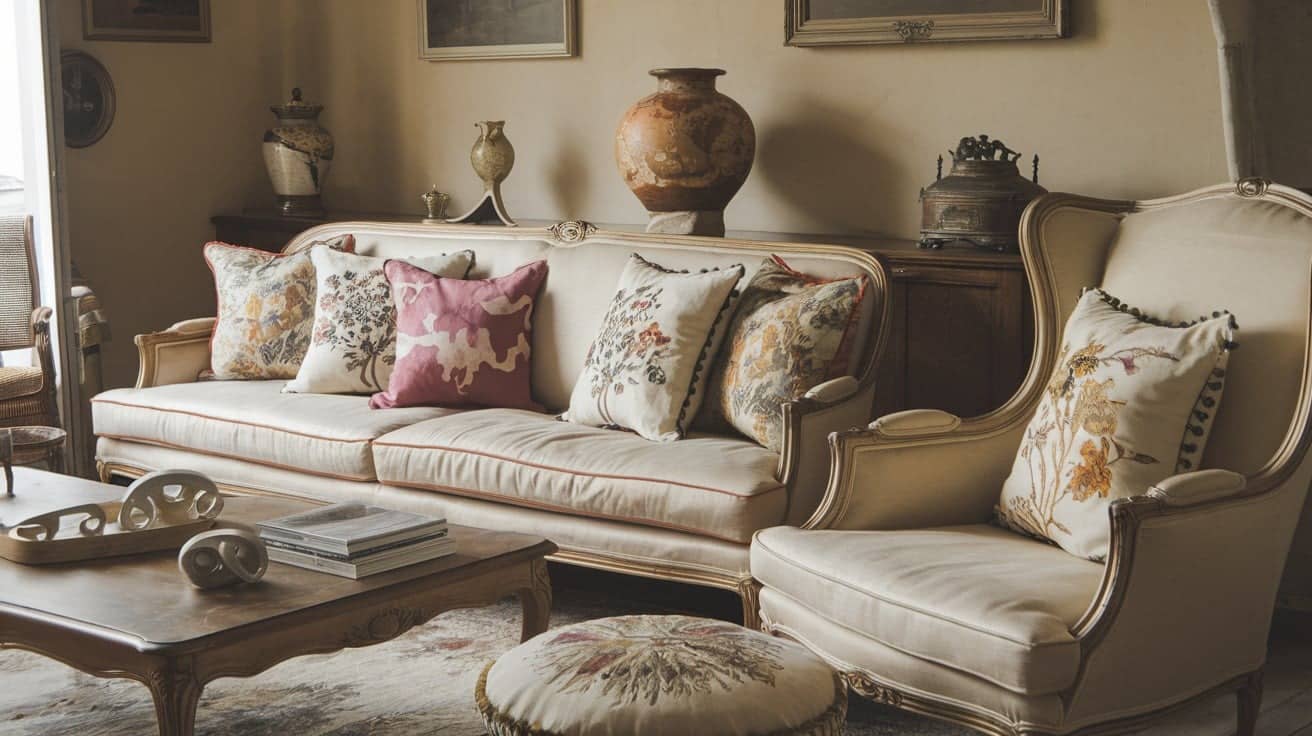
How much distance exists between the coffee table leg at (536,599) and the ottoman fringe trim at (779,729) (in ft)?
2.18

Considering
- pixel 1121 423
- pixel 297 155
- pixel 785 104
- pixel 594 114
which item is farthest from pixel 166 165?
pixel 1121 423

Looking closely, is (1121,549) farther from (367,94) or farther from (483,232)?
(367,94)

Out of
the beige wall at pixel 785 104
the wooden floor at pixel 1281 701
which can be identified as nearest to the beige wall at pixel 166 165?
the beige wall at pixel 785 104

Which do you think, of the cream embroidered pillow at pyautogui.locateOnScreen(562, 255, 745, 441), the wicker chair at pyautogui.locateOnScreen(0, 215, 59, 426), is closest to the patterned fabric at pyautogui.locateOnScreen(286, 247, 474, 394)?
the cream embroidered pillow at pyautogui.locateOnScreen(562, 255, 745, 441)

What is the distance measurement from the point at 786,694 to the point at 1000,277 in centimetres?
171

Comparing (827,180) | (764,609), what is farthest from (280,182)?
(764,609)

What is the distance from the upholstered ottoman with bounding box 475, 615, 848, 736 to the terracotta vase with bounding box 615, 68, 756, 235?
2.09m

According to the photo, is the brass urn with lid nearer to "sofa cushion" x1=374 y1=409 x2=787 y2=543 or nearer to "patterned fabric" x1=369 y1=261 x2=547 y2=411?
"sofa cushion" x1=374 y1=409 x2=787 y2=543

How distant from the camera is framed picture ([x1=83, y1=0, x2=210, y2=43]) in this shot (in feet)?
16.7

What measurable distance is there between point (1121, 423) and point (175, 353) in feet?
9.60

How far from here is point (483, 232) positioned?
14.1 ft

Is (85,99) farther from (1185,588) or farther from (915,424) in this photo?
(1185,588)

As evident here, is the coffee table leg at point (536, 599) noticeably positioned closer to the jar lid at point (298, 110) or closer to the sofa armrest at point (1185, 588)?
the sofa armrest at point (1185, 588)

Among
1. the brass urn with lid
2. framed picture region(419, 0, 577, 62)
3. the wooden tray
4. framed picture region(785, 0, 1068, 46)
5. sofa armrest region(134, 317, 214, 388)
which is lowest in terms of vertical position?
the wooden tray
